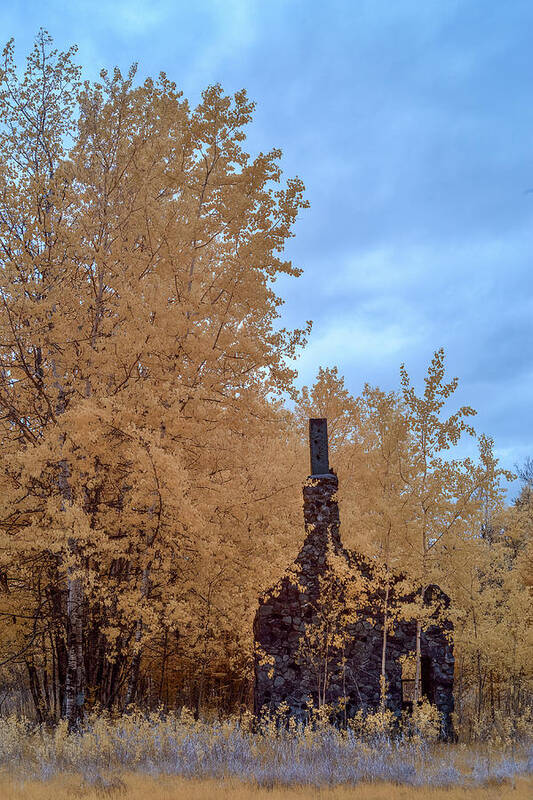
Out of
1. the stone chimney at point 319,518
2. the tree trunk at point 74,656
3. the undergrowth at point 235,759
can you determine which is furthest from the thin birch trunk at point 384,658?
the tree trunk at point 74,656

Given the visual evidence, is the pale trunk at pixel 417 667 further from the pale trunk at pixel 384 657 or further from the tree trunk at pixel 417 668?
the pale trunk at pixel 384 657

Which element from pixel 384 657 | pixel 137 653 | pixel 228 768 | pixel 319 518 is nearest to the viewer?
pixel 228 768

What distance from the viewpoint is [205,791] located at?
6918mm

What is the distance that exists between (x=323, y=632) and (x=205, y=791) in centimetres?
490

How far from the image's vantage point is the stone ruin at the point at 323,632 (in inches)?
448

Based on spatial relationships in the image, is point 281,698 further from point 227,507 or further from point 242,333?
point 242,333

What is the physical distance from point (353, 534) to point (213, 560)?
3.10 metres

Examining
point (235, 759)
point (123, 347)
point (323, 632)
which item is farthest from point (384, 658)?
point (123, 347)

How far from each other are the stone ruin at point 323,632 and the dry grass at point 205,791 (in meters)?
3.64

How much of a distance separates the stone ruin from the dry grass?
3636mm

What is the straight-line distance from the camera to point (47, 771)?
7.70 metres

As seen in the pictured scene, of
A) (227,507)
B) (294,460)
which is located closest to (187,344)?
(227,507)

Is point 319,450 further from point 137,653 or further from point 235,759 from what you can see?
point 235,759

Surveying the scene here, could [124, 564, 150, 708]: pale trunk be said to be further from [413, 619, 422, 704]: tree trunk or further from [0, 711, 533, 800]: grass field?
[413, 619, 422, 704]: tree trunk
